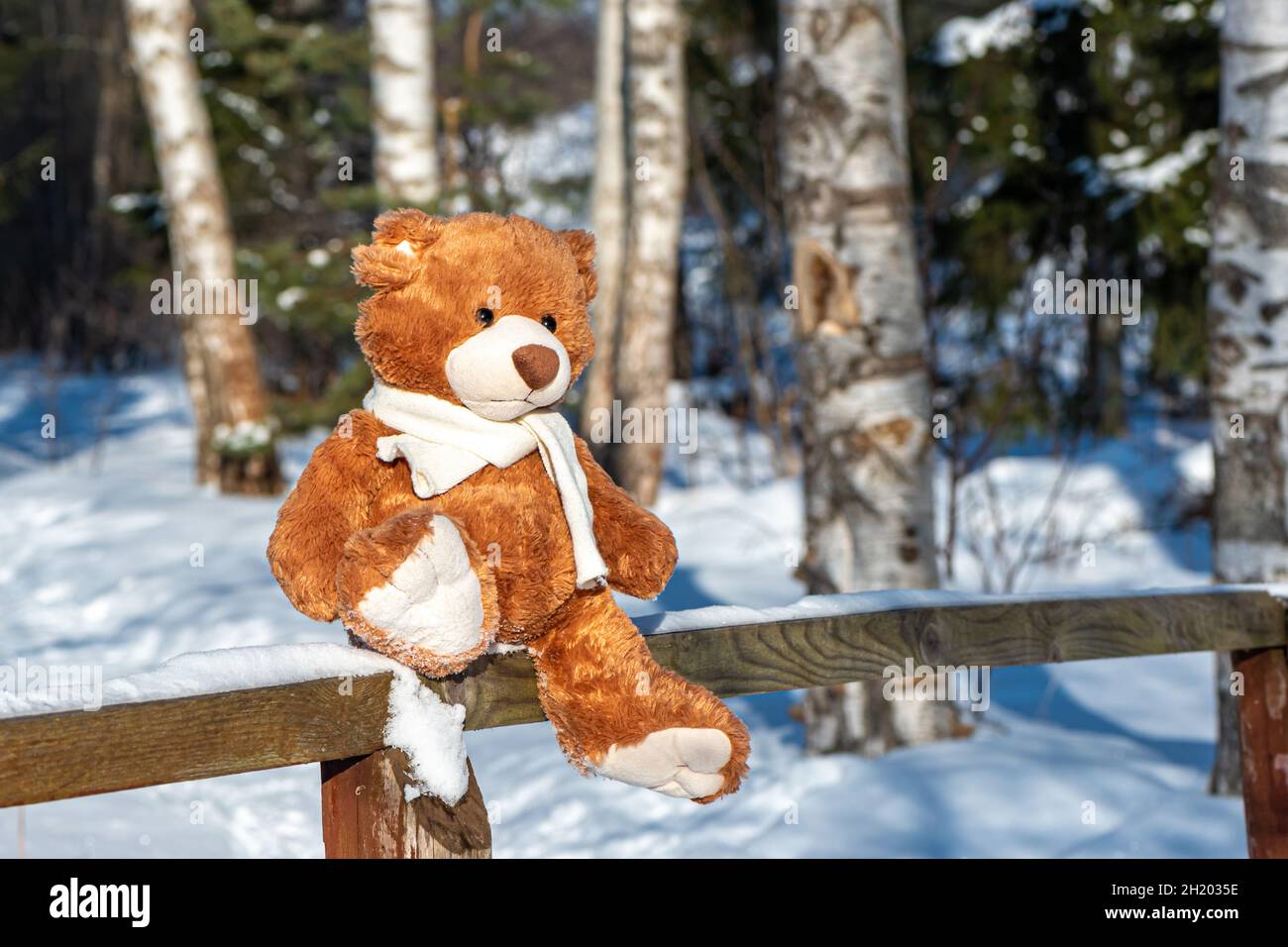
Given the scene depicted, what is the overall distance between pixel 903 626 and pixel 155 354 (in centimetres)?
2193

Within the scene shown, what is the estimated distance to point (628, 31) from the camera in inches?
342

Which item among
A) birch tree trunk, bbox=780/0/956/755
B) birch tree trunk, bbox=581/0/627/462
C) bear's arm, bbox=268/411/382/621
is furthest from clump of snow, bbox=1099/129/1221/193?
bear's arm, bbox=268/411/382/621

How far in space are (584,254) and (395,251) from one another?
0.29m

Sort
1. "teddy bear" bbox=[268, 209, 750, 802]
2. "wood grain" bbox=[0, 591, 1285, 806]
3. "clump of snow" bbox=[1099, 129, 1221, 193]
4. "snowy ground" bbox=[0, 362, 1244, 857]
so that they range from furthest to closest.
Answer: "clump of snow" bbox=[1099, 129, 1221, 193] < "snowy ground" bbox=[0, 362, 1244, 857] < "teddy bear" bbox=[268, 209, 750, 802] < "wood grain" bbox=[0, 591, 1285, 806]

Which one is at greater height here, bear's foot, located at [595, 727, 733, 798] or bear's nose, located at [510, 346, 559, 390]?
bear's nose, located at [510, 346, 559, 390]

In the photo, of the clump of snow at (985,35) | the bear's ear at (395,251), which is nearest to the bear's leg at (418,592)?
the bear's ear at (395,251)

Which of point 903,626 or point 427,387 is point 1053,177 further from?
point 427,387

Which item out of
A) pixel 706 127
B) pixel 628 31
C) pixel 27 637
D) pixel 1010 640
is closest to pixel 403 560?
pixel 1010 640

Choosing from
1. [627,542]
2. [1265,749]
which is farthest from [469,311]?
[1265,749]

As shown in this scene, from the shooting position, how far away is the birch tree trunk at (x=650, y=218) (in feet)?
28.3

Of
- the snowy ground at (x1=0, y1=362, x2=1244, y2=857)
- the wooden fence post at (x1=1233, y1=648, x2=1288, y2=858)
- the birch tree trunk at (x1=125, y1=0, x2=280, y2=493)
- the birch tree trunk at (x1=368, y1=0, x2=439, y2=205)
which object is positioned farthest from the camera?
the birch tree trunk at (x1=125, y1=0, x2=280, y2=493)

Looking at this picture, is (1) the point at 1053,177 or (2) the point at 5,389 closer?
(1) the point at 1053,177

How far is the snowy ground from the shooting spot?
149 inches

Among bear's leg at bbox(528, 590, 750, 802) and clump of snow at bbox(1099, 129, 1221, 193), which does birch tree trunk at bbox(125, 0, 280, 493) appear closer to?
clump of snow at bbox(1099, 129, 1221, 193)
